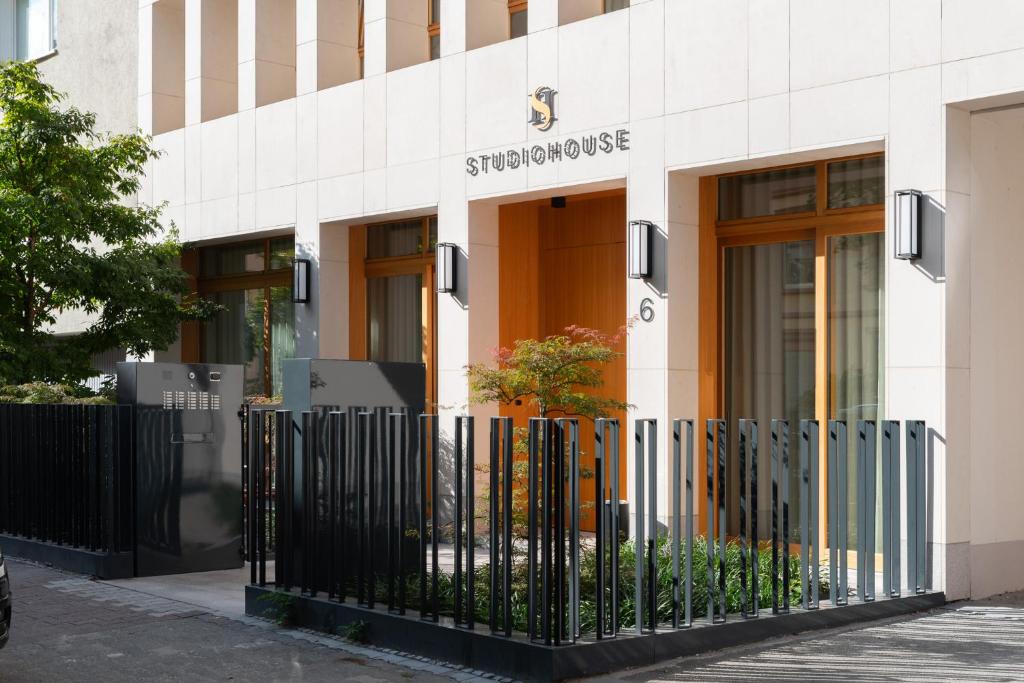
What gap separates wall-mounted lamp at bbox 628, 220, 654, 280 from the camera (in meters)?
12.2

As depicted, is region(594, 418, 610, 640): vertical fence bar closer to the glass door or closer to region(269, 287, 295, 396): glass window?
the glass door

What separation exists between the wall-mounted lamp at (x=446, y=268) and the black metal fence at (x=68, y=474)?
4100mm

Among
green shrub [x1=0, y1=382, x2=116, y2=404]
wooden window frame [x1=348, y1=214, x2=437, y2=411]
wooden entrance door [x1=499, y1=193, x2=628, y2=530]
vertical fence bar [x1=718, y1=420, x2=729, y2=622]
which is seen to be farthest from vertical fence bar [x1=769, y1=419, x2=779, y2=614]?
green shrub [x1=0, y1=382, x2=116, y2=404]

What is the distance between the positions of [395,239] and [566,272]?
2.63m

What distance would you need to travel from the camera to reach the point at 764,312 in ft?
40.5

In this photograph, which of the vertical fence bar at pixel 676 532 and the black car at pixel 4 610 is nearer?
Result: the black car at pixel 4 610

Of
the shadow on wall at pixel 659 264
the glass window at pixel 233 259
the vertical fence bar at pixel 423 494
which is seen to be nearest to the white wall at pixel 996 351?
the shadow on wall at pixel 659 264

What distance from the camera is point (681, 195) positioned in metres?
12.2

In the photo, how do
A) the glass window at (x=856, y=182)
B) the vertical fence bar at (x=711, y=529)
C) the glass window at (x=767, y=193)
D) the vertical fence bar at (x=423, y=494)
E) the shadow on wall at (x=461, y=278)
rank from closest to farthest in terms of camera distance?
the vertical fence bar at (x=711, y=529)
the vertical fence bar at (x=423, y=494)
the glass window at (x=856, y=182)
the glass window at (x=767, y=193)
the shadow on wall at (x=461, y=278)

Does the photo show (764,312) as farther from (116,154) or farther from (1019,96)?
(116,154)

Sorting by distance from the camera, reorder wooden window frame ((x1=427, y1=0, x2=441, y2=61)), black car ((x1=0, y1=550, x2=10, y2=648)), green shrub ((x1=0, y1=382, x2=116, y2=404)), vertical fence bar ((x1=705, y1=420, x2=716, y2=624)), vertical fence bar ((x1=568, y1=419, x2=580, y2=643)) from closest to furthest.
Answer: black car ((x1=0, y1=550, x2=10, y2=648)) < vertical fence bar ((x1=568, y1=419, x2=580, y2=643)) < vertical fence bar ((x1=705, y1=420, x2=716, y2=624)) < green shrub ((x1=0, y1=382, x2=116, y2=404)) < wooden window frame ((x1=427, y1=0, x2=441, y2=61))

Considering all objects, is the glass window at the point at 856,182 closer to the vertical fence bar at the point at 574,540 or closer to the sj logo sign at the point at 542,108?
the sj logo sign at the point at 542,108

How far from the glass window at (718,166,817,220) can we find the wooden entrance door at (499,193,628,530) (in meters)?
1.74

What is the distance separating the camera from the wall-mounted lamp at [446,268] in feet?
46.2
